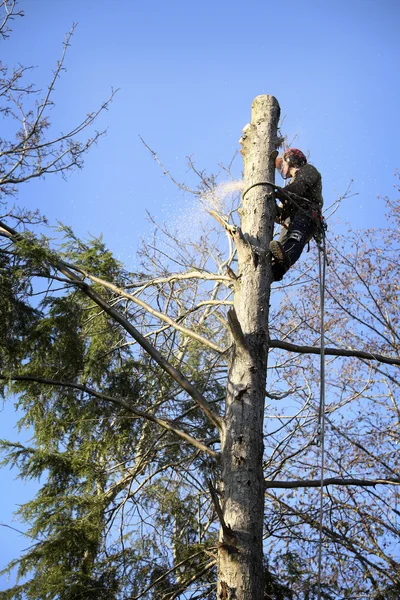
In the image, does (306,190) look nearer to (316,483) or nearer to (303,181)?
(303,181)

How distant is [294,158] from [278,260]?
4.68 feet

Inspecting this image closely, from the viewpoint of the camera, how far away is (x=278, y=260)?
4.77 metres

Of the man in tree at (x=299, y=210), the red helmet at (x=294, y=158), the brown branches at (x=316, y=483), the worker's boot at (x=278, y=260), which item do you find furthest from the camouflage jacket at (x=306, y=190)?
the brown branches at (x=316, y=483)

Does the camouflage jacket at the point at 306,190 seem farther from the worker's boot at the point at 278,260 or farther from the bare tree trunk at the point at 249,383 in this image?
the worker's boot at the point at 278,260

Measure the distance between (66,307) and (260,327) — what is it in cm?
198

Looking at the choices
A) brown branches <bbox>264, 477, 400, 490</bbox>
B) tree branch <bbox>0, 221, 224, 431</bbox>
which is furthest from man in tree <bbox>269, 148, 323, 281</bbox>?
brown branches <bbox>264, 477, 400, 490</bbox>

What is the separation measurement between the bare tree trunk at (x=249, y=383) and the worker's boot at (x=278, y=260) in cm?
6

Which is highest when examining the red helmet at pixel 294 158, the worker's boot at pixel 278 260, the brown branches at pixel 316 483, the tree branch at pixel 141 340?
the red helmet at pixel 294 158

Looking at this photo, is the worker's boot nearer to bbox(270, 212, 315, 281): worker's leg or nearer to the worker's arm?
bbox(270, 212, 315, 281): worker's leg

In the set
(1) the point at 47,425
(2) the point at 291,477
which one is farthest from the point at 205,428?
(2) the point at 291,477

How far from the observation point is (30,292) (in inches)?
195

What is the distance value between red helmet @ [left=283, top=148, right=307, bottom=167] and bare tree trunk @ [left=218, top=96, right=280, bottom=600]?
0.48m

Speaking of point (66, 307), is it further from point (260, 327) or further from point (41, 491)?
point (41, 491)

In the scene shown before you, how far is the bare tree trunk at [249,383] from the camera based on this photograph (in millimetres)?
3709
